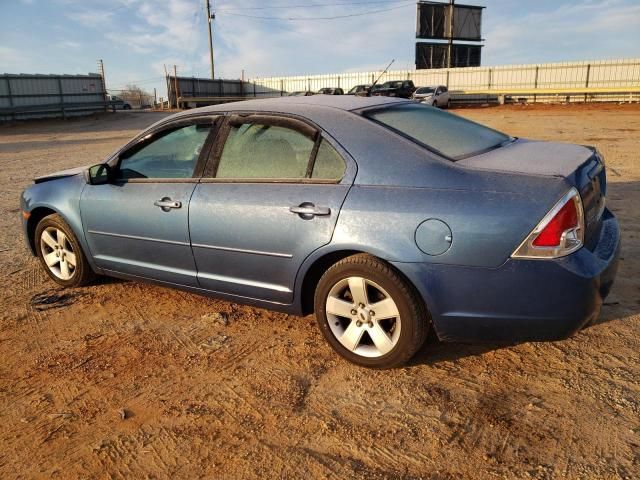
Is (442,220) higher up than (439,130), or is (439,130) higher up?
(439,130)

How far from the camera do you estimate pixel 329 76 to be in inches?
1668

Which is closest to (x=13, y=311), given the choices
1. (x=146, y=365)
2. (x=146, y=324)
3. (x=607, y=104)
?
(x=146, y=324)

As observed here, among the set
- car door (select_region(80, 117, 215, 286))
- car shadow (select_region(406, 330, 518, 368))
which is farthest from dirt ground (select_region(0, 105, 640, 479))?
car door (select_region(80, 117, 215, 286))

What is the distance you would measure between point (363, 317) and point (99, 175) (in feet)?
7.81

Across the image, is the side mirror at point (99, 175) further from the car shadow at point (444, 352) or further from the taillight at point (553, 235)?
the taillight at point (553, 235)

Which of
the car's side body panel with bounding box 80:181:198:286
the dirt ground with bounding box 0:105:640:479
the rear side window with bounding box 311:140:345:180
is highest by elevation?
the rear side window with bounding box 311:140:345:180

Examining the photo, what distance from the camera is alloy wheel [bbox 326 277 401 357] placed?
9.20 feet

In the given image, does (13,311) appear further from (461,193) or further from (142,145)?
(461,193)

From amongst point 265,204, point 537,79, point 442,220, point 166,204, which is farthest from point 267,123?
point 537,79

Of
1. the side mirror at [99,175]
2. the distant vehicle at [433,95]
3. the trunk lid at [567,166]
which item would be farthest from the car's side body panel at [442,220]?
the distant vehicle at [433,95]

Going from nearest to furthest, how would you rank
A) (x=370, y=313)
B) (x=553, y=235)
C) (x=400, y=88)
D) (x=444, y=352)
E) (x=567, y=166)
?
(x=553, y=235) < (x=567, y=166) < (x=370, y=313) < (x=444, y=352) < (x=400, y=88)

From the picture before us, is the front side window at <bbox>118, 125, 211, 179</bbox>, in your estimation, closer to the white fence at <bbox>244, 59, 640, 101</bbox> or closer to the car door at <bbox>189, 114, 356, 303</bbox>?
the car door at <bbox>189, 114, 356, 303</bbox>

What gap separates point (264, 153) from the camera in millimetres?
3320

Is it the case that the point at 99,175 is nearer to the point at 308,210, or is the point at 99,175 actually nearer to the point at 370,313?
the point at 308,210
